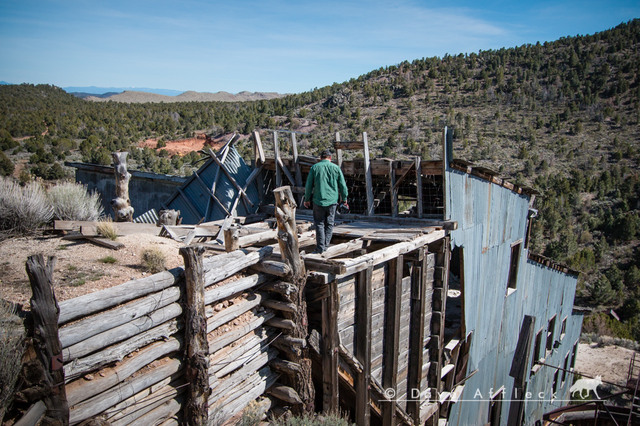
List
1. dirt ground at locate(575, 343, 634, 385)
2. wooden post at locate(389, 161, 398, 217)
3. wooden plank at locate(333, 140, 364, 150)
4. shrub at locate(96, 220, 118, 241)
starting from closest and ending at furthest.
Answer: shrub at locate(96, 220, 118, 241) < wooden post at locate(389, 161, 398, 217) < wooden plank at locate(333, 140, 364, 150) < dirt ground at locate(575, 343, 634, 385)

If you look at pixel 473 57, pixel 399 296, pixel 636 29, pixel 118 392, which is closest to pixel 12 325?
pixel 118 392

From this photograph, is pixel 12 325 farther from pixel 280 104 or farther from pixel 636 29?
pixel 636 29

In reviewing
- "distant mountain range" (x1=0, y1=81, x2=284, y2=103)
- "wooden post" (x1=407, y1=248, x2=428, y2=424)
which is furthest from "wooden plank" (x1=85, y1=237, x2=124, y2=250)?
"distant mountain range" (x1=0, y1=81, x2=284, y2=103)

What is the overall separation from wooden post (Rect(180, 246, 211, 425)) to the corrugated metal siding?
302 inches

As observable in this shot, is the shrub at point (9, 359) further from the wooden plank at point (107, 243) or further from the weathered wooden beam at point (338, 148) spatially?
the weathered wooden beam at point (338, 148)

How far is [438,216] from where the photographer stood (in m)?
9.84

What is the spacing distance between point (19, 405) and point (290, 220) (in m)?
3.82

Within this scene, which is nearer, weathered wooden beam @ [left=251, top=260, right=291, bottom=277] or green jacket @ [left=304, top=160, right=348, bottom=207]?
weathered wooden beam @ [left=251, top=260, right=291, bottom=277]

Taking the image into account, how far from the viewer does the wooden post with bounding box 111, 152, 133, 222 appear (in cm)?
1072

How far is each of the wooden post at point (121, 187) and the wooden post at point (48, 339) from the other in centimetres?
730

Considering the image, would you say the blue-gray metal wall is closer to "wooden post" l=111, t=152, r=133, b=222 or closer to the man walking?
the man walking

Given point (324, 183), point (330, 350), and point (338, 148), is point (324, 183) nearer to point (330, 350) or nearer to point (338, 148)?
point (330, 350)

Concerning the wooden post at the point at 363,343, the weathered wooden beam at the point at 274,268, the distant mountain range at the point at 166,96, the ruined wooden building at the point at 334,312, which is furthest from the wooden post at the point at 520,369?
the distant mountain range at the point at 166,96

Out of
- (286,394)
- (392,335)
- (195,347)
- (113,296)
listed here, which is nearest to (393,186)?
(392,335)
